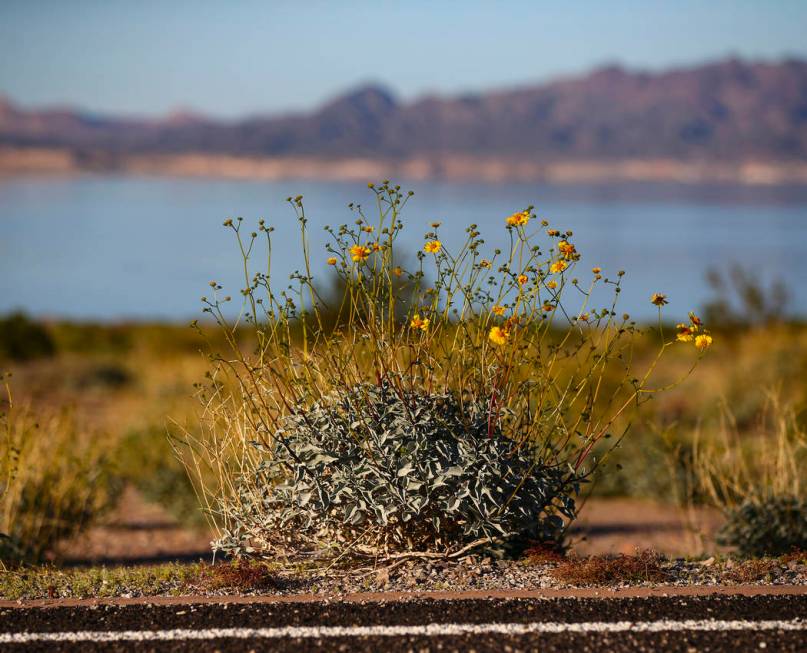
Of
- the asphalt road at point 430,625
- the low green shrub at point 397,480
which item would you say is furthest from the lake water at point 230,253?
the asphalt road at point 430,625

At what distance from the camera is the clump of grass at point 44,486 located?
24.3 feet

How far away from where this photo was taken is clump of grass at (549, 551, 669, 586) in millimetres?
5356

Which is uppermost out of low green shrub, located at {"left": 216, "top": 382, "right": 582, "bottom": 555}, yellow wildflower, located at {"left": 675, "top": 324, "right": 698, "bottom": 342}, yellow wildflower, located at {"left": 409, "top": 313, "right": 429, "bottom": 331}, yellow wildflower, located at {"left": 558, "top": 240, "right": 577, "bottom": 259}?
yellow wildflower, located at {"left": 558, "top": 240, "right": 577, "bottom": 259}

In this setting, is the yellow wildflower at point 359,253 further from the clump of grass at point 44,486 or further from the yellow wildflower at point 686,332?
the clump of grass at point 44,486

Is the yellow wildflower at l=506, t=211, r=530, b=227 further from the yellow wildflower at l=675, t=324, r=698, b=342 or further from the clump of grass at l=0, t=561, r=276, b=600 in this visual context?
the clump of grass at l=0, t=561, r=276, b=600

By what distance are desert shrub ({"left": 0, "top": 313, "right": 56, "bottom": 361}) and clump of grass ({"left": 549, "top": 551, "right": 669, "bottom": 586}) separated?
21.2 meters

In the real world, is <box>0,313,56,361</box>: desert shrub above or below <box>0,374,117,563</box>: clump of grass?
below

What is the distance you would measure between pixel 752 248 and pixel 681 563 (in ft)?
383

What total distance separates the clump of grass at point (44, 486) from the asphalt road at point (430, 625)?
8.18ft

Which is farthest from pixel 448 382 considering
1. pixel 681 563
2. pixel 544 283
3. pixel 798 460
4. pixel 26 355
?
pixel 26 355

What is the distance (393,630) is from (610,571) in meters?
1.30

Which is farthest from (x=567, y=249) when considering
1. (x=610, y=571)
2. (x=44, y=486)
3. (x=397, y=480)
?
(x=44, y=486)

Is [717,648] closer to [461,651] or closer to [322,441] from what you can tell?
[461,651]

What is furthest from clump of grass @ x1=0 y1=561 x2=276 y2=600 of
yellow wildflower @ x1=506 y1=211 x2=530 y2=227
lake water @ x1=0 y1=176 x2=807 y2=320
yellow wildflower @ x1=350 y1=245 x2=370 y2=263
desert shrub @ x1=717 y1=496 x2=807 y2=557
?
lake water @ x1=0 y1=176 x2=807 y2=320
